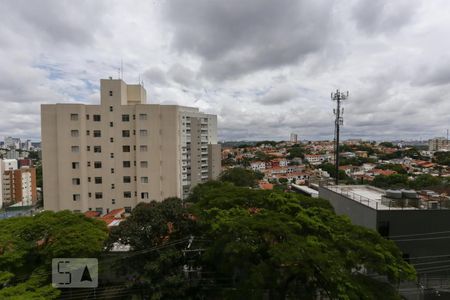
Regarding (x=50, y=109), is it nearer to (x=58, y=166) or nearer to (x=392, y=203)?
(x=58, y=166)

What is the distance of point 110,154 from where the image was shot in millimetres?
28812

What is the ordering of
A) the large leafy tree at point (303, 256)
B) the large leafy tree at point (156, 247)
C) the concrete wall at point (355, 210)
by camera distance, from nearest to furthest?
the large leafy tree at point (303, 256) < the large leafy tree at point (156, 247) < the concrete wall at point (355, 210)

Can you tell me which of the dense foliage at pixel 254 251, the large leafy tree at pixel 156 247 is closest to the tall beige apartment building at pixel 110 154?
the dense foliage at pixel 254 251

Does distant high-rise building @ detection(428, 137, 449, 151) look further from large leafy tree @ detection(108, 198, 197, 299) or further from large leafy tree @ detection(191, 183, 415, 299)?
large leafy tree @ detection(108, 198, 197, 299)

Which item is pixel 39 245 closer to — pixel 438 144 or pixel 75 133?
pixel 75 133

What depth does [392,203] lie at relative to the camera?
12.7 meters

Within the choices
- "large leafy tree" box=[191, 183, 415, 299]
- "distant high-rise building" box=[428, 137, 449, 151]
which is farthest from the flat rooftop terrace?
"distant high-rise building" box=[428, 137, 449, 151]

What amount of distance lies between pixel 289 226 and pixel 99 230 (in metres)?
9.05

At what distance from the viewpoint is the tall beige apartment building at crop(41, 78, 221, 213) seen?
27609 mm

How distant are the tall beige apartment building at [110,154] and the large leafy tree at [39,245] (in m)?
16.1

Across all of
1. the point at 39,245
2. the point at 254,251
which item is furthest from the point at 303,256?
the point at 39,245

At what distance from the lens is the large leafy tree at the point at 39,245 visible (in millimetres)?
10117

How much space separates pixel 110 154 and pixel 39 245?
1827cm

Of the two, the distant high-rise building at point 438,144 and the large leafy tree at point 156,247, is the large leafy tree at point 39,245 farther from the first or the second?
the distant high-rise building at point 438,144
